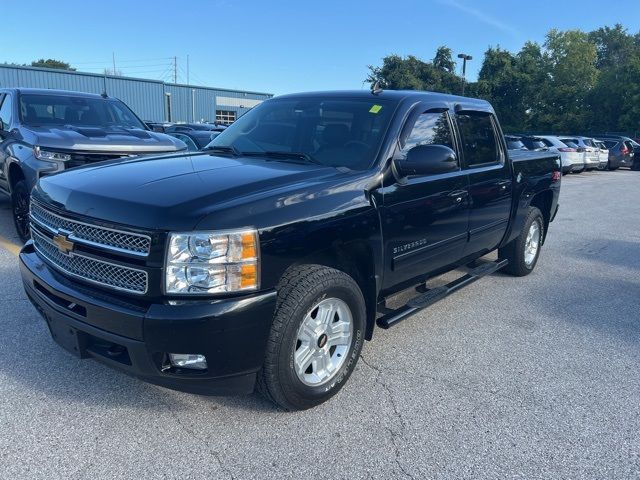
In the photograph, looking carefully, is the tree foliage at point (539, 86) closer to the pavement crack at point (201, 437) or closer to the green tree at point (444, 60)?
the green tree at point (444, 60)

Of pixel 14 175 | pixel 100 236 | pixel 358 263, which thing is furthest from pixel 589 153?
pixel 100 236

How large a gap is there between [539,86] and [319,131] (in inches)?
1990

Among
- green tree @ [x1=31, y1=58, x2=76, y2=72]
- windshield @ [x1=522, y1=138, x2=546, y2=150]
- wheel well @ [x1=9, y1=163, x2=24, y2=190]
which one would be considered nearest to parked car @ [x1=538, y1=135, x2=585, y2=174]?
windshield @ [x1=522, y1=138, x2=546, y2=150]

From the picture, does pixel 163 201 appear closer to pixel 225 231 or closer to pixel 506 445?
pixel 225 231

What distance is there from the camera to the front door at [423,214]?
11.4 ft

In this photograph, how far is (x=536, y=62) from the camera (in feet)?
169

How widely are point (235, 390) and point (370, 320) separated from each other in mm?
1093

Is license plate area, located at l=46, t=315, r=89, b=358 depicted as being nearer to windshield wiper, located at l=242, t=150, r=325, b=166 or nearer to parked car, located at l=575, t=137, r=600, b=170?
windshield wiper, located at l=242, t=150, r=325, b=166

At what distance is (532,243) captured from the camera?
6.14 m

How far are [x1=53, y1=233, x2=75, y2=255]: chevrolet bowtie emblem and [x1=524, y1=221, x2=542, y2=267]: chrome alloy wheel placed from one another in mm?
4786

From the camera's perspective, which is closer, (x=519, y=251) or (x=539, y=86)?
(x=519, y=251)

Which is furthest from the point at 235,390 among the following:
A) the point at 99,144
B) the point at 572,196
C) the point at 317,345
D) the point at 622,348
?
the point at 572,196

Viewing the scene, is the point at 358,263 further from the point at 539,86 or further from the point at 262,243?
the point at 539,86

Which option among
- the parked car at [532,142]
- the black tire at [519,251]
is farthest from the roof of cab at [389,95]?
the parked car at [532,142]
